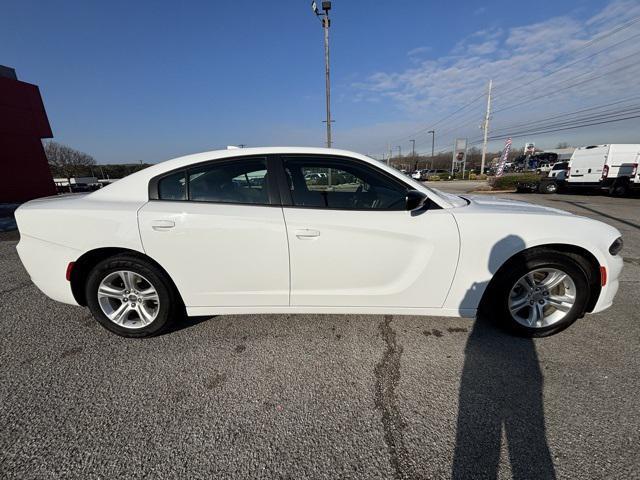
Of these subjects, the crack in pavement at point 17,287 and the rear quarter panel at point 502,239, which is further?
the crack in pavement at point 17,287

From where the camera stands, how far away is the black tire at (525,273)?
230 centimetres

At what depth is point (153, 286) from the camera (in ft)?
7.82

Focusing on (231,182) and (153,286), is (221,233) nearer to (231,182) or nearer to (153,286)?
(231,182)

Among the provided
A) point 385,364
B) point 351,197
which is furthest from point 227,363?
point 351,197

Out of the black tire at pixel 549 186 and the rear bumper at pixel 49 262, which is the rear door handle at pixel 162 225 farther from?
the black tire at pixel 549 186

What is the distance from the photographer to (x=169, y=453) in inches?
59.8

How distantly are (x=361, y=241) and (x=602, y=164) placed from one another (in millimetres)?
17791

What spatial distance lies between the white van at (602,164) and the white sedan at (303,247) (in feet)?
52.3

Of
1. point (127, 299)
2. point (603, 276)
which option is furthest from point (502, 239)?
point (127, 299)

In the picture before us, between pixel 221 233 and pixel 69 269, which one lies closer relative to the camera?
pixel 221 233

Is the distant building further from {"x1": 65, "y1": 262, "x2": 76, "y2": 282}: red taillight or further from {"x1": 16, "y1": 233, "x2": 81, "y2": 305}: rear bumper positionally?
{"x1": 65, "y1": 262, "x2": 76, "y2": 282}: red taillight

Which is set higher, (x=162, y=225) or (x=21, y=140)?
(x=21, y=140)

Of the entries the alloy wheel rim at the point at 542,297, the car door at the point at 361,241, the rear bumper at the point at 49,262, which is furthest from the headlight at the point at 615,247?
the rear bumper at the point at 49,262

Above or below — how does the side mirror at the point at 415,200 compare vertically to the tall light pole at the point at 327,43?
below
